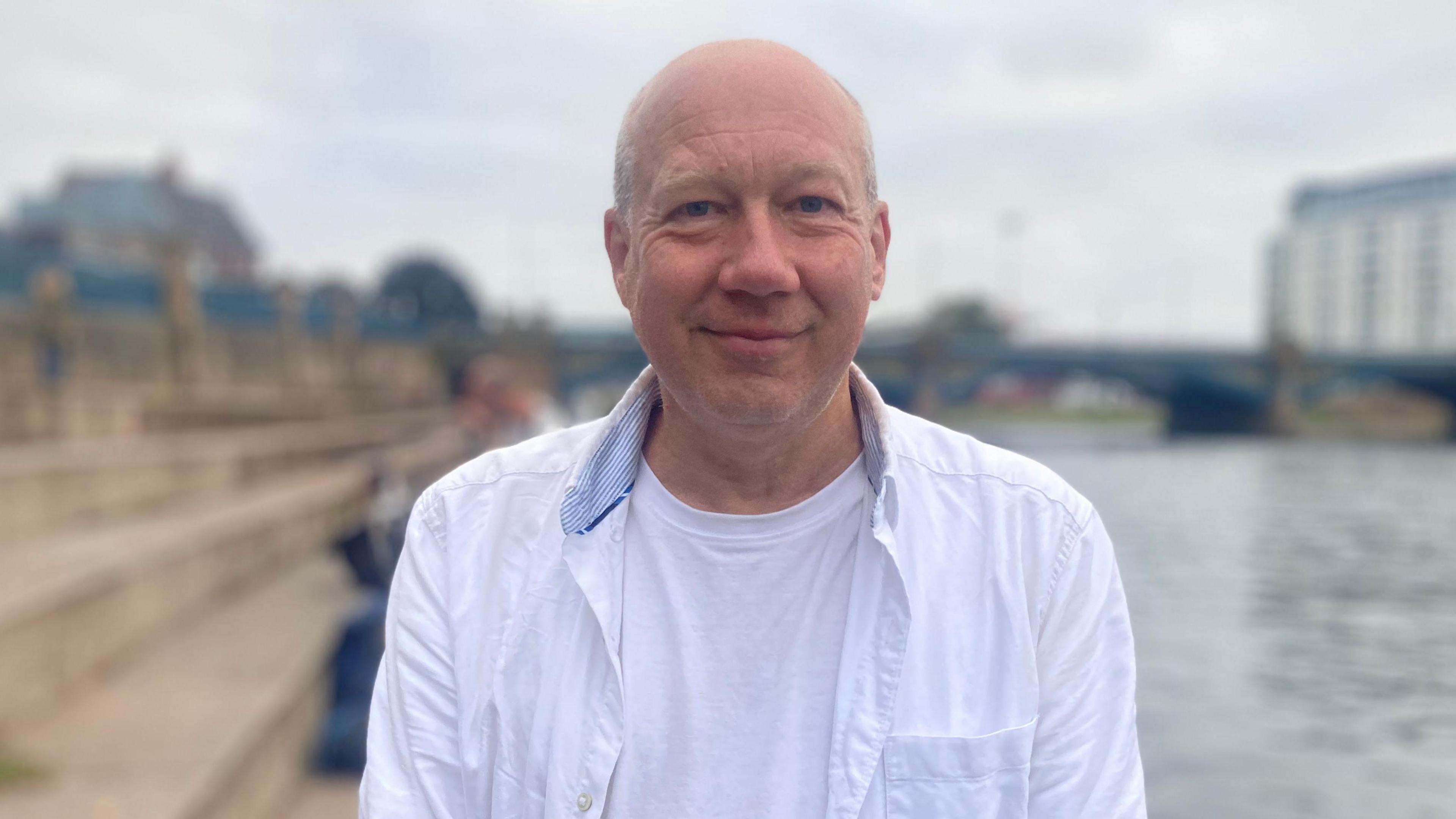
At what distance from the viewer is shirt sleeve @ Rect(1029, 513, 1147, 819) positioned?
1.40 meters

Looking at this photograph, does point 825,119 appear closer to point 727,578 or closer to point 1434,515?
point 727,578

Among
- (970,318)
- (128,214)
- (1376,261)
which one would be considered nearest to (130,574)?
(128,214)

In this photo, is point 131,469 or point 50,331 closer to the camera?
point 131,469

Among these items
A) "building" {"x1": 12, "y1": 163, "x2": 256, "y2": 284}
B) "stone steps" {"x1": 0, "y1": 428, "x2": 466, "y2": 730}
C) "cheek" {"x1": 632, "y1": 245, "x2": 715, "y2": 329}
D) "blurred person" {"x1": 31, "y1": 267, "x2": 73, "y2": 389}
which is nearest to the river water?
"stone steps" {"x1": 0, "y1": 428, "x2": 466, "y2": 730}

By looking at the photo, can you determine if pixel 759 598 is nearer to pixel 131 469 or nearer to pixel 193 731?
pixel 193 731

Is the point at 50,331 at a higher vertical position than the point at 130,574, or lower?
higher

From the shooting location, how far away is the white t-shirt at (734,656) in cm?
142

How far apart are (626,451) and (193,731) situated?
2889mm

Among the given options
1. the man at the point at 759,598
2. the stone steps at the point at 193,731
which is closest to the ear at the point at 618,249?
the man at the point at 759,598

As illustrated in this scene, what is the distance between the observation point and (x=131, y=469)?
24.4 ft

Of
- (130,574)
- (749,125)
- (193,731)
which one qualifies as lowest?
(193,731)

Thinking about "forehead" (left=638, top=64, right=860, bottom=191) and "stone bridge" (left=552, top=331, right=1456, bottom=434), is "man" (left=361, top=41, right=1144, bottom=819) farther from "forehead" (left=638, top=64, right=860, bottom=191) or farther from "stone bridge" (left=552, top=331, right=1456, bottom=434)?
"stone bridge" (left=552, top=331, right=1456, bottom=434)

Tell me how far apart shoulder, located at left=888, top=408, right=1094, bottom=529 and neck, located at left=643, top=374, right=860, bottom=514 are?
2.9 inches

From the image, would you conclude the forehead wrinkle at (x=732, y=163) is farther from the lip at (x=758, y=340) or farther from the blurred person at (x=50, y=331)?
the blurred person at (x=50, y=331)
